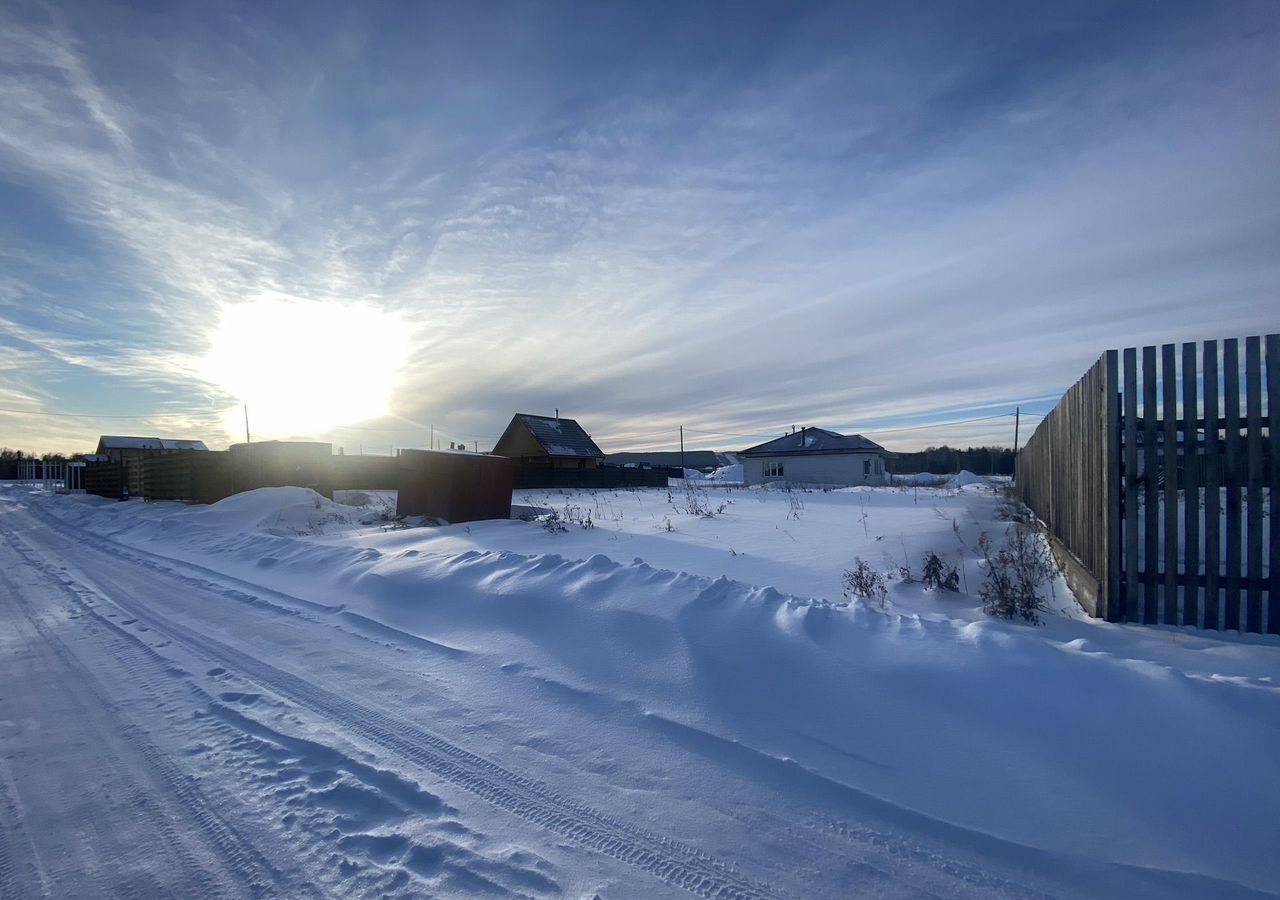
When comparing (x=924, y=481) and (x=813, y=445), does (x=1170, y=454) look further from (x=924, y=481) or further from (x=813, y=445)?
(x=924, y=481)

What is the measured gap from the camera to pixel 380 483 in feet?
98.4

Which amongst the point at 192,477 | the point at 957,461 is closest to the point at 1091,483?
the point at 192,477

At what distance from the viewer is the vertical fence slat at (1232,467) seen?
172 inches

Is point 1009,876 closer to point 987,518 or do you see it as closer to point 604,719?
point 604,719

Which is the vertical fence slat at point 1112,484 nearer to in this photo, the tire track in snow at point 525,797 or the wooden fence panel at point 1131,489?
the wooden fence panel at point 1131,489

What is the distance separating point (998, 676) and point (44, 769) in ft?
16.8

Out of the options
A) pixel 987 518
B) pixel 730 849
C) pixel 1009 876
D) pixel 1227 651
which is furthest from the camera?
pixel 987 518

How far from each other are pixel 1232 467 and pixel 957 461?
69.7 meters

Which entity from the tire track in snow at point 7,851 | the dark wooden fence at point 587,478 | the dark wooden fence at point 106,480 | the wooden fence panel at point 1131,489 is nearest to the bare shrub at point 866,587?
the wooden fence panel at point 1131,489

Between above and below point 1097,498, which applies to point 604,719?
below

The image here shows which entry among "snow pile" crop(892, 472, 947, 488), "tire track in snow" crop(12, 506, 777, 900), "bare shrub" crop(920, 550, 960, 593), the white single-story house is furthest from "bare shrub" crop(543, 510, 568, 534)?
the white single-story house

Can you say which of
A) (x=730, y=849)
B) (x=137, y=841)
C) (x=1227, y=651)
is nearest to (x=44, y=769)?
(x=137, y=841)

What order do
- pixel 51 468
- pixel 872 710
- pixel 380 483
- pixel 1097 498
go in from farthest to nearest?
pixel 51 468, pixel 380 483, pixel 1097 498, pixel 872 710

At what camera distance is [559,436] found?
139 feet
